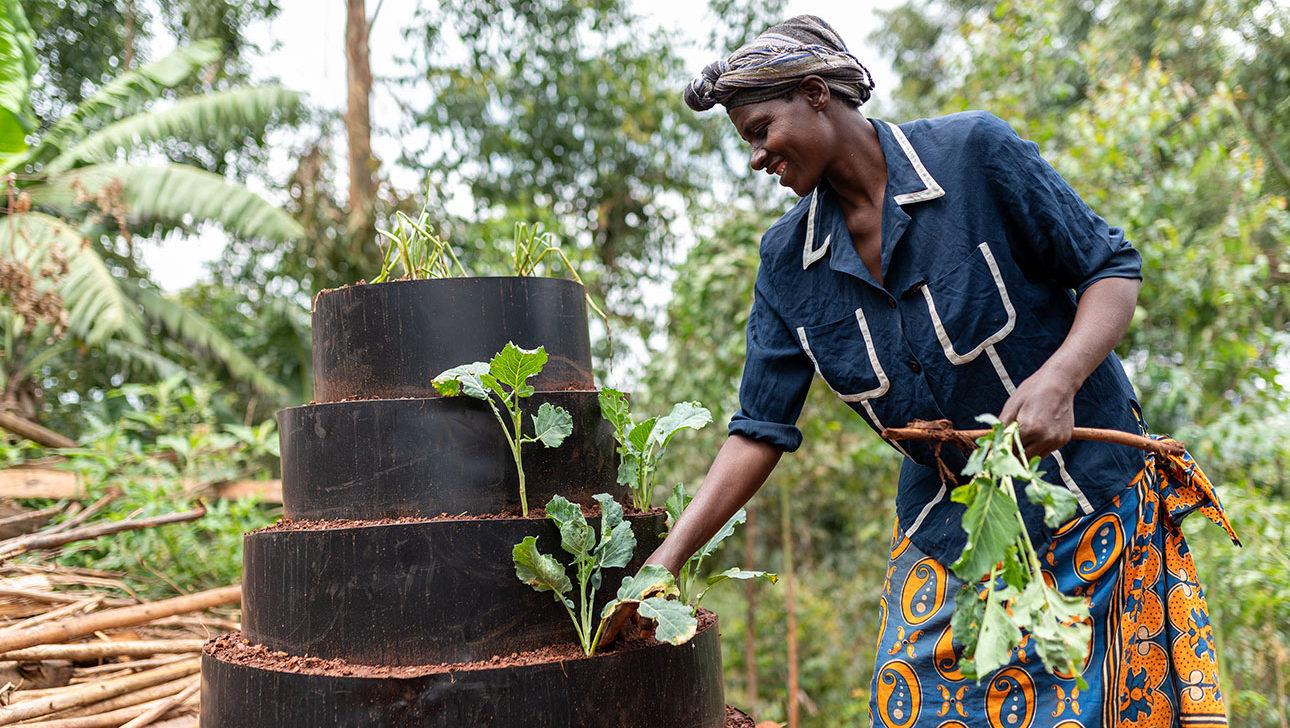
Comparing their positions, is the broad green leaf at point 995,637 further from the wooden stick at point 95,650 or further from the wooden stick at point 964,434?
the wooden stick at point 95,650

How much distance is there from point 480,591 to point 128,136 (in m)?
8.23

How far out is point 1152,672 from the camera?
73.3 inches

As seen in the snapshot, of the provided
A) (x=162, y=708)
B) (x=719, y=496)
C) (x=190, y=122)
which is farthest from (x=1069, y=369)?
(x=190, y=122)

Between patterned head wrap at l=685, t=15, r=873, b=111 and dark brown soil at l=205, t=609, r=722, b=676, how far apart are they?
1.12 m

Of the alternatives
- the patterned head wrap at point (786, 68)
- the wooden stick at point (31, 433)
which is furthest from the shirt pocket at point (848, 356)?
the wooden stick at point (31, 433)

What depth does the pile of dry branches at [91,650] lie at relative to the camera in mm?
2854

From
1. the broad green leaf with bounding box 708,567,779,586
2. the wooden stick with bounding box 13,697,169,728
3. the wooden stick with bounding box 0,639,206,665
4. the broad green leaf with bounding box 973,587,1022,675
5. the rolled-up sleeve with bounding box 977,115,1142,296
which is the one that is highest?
the rolled-up sleeve with bounding box 977,115,1142,296

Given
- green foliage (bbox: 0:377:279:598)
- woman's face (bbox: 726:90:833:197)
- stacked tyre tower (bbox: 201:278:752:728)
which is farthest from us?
green foliage (bbox: 0:377:279:598)

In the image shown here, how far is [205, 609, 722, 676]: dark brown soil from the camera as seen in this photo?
204 cm

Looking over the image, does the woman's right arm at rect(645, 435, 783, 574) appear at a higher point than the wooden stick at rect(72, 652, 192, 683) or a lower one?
higher

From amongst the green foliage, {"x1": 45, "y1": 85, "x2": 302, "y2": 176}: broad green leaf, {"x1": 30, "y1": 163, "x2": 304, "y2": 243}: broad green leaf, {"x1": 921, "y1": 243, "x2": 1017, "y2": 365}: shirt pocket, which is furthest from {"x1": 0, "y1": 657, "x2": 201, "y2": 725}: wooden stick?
{"x1": 45, "y1": 85, "x2": 302, "y2": 176}: broad green leaf

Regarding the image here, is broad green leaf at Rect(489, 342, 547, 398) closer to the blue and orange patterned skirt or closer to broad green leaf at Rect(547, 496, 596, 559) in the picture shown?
broad green leaf at Rect(547, 496, 596, 559)

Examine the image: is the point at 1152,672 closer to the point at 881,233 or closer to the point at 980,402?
the point at 980,402

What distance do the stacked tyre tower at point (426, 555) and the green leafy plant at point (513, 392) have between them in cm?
5
